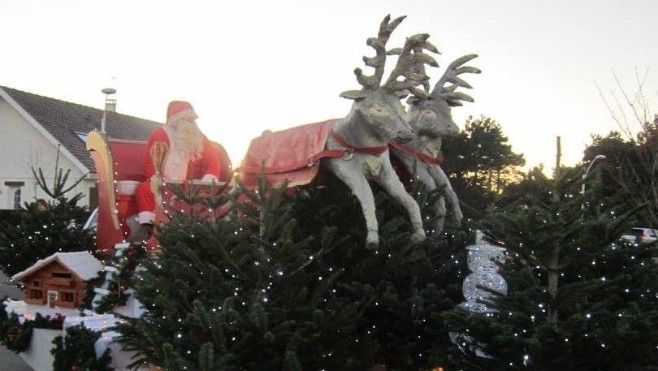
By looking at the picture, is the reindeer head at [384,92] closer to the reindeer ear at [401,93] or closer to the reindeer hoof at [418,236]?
the reindeer ear at [401,93]

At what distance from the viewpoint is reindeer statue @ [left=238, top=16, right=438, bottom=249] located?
611cm

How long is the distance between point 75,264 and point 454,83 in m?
5.38

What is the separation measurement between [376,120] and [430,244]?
124 centimetres

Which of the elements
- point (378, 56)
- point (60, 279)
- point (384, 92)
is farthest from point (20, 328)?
point (378, 56)

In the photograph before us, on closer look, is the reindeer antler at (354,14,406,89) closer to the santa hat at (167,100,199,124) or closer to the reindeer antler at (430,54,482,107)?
the reindeer antler at (430,54,482,107)

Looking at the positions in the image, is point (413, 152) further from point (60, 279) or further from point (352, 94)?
point (60, 279)

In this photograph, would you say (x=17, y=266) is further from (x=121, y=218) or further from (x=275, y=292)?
(x=275, y=292)

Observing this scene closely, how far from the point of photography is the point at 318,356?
196 inches

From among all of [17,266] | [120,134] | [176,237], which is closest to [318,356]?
[176,237]

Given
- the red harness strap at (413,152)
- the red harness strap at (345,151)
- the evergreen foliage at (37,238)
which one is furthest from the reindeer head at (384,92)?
the evergreen foliage at (37,238)

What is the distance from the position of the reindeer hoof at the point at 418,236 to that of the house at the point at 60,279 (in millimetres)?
4660

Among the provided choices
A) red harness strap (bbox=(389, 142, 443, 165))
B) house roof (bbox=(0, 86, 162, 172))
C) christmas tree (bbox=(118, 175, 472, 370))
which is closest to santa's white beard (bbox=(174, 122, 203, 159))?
christmas tree (bbox=(118, 175, 472, 370))

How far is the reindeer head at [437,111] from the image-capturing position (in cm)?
772

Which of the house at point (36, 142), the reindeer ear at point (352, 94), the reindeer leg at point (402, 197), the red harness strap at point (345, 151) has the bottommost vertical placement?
the reindeer leg at point (402, 197)
